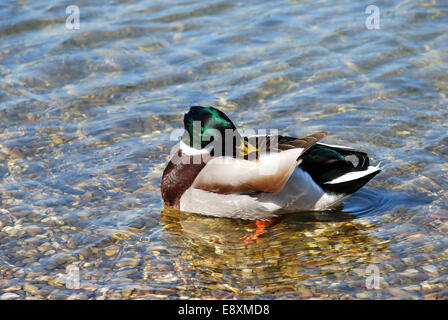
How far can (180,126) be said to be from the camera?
7586 mm

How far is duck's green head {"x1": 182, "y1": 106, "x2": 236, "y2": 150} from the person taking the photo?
5852mm

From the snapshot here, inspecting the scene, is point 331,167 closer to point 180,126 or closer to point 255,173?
point 255,173

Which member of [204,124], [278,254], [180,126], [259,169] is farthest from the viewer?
[180,126]

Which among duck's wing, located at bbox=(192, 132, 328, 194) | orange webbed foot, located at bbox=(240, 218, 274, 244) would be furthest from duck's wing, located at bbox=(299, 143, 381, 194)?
orange webbed foot, located at bbox=(240, 218, 274, 244)

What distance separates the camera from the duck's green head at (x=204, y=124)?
5.85 m

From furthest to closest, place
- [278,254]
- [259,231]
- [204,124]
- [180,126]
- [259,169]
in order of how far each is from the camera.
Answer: [180,126], [204,124], [259,231], [259,169], [278,254]

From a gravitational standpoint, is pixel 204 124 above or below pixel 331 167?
above

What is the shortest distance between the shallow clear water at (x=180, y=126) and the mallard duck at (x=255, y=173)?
0.65 feet

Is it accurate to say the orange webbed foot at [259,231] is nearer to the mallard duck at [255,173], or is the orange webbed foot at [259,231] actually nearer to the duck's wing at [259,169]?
the mallard duck at [255,173]

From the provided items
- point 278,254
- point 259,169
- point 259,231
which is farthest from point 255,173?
point 278,254

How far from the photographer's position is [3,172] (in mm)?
6598

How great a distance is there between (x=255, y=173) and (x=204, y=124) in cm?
77

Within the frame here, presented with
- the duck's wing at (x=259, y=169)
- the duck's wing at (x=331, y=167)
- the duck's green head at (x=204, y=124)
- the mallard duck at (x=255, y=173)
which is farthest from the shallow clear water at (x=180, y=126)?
the duck's green head at (x=204, y=124)

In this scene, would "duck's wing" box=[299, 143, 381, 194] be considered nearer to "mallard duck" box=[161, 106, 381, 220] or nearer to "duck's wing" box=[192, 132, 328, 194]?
"mallard duck" box=[161, 106, 381, 220]
